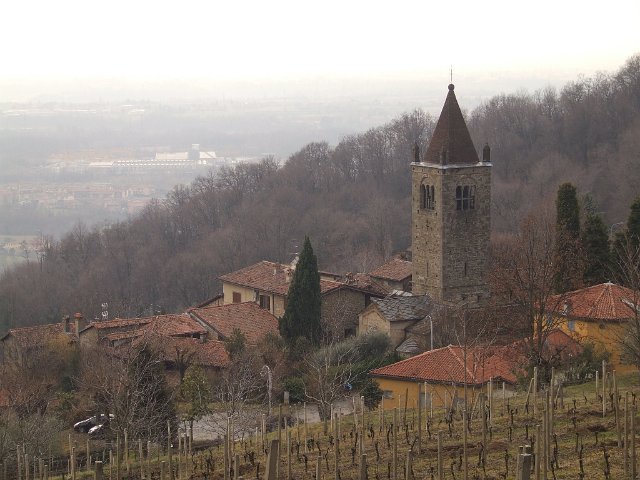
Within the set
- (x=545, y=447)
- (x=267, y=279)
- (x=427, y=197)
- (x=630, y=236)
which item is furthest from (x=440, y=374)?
(x=267, y=279)

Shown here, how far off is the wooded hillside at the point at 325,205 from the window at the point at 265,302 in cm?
962

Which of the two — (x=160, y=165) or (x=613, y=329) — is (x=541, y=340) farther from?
(x=160, y=165)

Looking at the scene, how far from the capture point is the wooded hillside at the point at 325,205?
218ft

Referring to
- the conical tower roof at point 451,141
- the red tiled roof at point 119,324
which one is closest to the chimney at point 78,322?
the red tiled roof at point 119,324

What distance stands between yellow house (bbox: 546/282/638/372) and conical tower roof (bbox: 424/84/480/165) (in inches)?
452

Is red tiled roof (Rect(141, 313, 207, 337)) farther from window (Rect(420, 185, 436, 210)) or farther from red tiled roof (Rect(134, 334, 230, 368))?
window (Rect(420, 185, 436, 210))

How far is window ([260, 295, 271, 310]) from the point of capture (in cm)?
4619

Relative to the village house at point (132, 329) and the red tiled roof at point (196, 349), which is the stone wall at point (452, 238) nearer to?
the village house at point (132, 329)

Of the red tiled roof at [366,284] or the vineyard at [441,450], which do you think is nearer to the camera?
the vineyard at [441,450]

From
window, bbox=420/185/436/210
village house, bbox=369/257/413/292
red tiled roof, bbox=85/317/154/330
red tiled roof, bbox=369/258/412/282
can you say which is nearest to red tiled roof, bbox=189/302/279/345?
red tiled roof, bbox=85/317/154/330

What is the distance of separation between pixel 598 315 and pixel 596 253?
5.37 m

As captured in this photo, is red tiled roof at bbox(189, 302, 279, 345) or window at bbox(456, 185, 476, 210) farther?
window at bbox(456, 185, 476, 210)

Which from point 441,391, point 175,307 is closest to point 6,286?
point 175,307

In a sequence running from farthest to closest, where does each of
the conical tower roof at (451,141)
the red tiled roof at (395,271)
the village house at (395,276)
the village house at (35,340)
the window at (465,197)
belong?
the red tiled roof at (395,271) < the village house at (395,276) < the window at (465,197) < the conical tower roof at (451,141) < the village house at (35,340)
